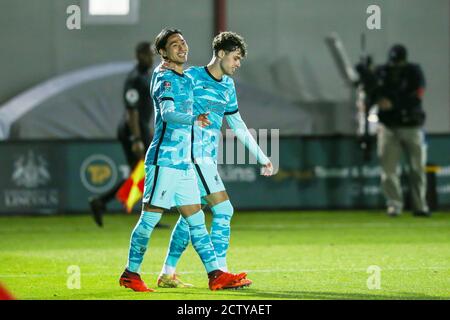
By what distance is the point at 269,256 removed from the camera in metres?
12.4

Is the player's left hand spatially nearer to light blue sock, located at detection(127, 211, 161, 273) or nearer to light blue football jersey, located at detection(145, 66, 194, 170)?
light blue football jersey, located at detection(145, 66, 194, 170)

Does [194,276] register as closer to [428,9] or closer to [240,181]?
[240,181]

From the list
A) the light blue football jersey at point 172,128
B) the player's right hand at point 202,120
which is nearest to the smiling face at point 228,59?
the light blue football jersey at point 172,128

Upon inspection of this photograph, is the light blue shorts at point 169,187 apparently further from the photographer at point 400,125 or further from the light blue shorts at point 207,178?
the photographer at point 400,125

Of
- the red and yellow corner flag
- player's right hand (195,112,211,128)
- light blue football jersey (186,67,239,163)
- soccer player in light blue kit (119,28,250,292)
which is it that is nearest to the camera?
player's right hand (195,112,211,128)

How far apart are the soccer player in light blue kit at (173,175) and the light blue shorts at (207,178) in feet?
0.63

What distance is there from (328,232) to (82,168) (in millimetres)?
4567

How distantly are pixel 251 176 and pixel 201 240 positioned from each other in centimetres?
919

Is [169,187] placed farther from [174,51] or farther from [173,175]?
[174,51]

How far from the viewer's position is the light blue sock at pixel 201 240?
9.58 metres

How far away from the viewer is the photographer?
1733 centimetres

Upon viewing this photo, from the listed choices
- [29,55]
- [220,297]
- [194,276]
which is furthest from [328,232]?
[29,55]

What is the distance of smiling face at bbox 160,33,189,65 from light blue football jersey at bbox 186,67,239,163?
0.92ft

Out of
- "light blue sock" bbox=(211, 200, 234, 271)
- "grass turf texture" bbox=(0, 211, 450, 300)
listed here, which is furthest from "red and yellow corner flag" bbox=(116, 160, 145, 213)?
"light blue sock" bbox=(211, 200, 234, 271)
